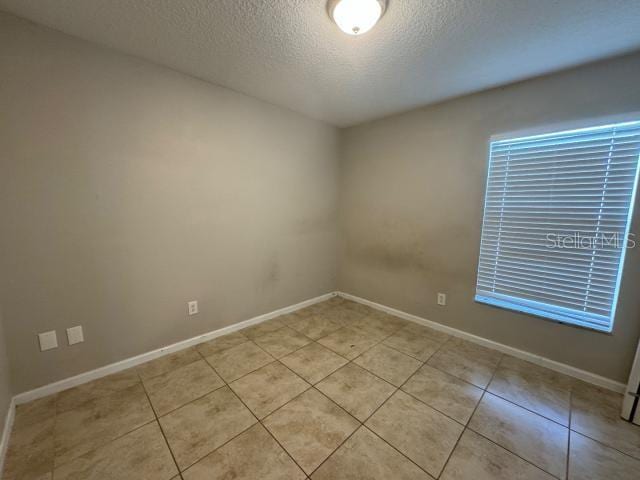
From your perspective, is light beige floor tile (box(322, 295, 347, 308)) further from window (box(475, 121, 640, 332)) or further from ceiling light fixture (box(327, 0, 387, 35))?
ceiling light fixture (box(327, 0, 387, 35))

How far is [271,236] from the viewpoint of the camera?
2744 mm

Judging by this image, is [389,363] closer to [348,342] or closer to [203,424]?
[348,342]

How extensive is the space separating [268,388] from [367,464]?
802 millimetres

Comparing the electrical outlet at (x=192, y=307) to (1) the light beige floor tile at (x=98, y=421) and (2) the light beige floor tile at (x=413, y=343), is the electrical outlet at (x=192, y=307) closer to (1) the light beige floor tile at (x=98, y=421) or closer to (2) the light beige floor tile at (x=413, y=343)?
(1) the light beige floor tile at (x=98, y=421)

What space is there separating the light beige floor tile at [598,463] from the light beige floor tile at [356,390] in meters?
0.94

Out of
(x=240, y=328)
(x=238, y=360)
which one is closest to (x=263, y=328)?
(x=240, y=328)

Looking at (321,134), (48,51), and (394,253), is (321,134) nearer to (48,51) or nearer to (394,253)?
(394,253)

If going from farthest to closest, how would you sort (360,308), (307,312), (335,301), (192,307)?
1. (335,301)
2. (360,308)
3. (307,312)
4. (192,307)

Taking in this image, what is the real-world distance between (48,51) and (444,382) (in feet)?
11.3

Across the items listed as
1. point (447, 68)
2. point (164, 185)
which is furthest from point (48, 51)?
point (447, 68)

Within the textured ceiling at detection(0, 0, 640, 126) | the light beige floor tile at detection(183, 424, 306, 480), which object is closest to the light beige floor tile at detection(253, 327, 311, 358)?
the light beige floor tile at detection(183, 424, 306, 480)

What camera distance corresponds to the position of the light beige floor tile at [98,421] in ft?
4.25

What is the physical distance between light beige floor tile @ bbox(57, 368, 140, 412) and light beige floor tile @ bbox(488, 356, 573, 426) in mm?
2661

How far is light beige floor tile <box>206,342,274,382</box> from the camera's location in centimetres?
191
